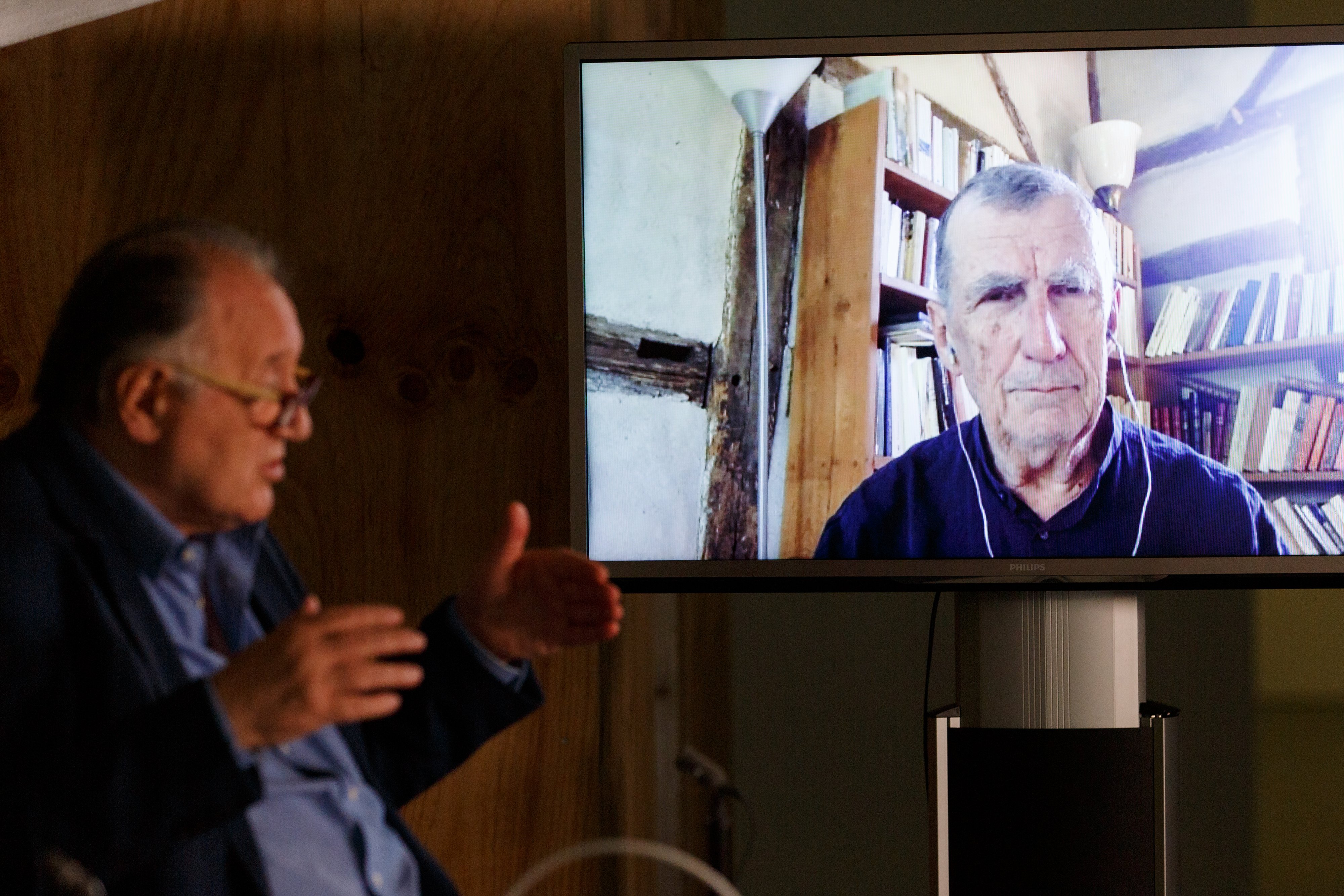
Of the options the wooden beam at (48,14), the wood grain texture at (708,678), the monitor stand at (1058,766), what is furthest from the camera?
the wood grain texture at (708,678)

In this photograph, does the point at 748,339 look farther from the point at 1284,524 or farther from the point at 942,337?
the point at 1284,524

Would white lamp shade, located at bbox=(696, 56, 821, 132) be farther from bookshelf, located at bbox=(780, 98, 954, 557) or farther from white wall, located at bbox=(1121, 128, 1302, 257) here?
white wall, located at bbox=(1121, 128, 1302, 257)

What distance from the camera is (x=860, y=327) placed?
140cm

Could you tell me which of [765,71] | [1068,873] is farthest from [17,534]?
[1068,873]

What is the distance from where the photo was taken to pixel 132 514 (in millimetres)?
788

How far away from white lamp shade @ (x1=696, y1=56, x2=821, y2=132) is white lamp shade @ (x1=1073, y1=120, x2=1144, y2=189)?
1.10ft

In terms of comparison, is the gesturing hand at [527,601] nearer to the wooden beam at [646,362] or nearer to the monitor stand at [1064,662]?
the wooden beam at [646,362]

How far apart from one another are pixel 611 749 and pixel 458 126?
0.83 m

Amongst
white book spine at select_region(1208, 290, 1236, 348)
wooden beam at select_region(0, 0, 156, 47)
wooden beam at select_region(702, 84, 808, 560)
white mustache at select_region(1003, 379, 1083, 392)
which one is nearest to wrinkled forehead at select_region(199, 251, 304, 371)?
wooden beam at select_region(0, 0, 156, 47)

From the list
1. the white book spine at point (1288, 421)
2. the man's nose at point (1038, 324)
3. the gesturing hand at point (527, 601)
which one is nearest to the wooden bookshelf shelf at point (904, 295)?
the man's nose at point (1038, 324)

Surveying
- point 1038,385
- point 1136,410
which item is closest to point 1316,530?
point 1136,410

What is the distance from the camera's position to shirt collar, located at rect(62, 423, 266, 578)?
31.0 inches

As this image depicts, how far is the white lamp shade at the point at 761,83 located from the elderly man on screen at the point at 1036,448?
24cm

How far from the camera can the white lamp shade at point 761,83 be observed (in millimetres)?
1405
